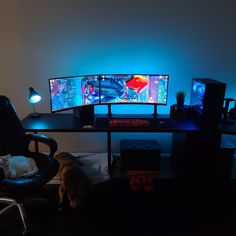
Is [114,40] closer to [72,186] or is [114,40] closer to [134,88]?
[134,88]

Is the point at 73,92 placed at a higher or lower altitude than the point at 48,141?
higher

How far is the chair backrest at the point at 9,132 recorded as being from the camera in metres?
1.97

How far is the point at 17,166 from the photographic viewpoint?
5.99ft

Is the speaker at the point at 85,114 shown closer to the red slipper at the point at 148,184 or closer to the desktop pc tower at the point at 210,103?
the red slipper at the point at 148,184

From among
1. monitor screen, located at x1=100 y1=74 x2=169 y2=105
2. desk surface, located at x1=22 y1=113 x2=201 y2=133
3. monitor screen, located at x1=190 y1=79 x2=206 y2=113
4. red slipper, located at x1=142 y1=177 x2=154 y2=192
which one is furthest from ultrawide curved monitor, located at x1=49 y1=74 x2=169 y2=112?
red slipper, located at x1=142 y1=177 x2=154 y2=192

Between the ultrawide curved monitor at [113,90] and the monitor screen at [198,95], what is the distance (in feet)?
0.90

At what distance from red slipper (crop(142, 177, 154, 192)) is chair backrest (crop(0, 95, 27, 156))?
117cm

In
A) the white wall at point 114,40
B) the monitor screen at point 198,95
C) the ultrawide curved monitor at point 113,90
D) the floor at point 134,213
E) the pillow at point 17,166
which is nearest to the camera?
the pillow at point 17,166

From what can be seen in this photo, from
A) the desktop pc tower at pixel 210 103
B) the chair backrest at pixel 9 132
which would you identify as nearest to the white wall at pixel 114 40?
the desktop pc tower at pixel 210 103

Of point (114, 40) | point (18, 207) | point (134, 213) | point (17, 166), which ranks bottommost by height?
point (134, 213)

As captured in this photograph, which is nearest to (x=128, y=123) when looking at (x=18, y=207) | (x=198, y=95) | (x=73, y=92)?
(x=73, y=92)

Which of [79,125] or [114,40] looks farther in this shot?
[114,40]

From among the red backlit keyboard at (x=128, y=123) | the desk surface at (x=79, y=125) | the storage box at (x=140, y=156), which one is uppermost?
the red backlit keyboard at (x=128, y=123)

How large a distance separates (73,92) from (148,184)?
1.12 metres
